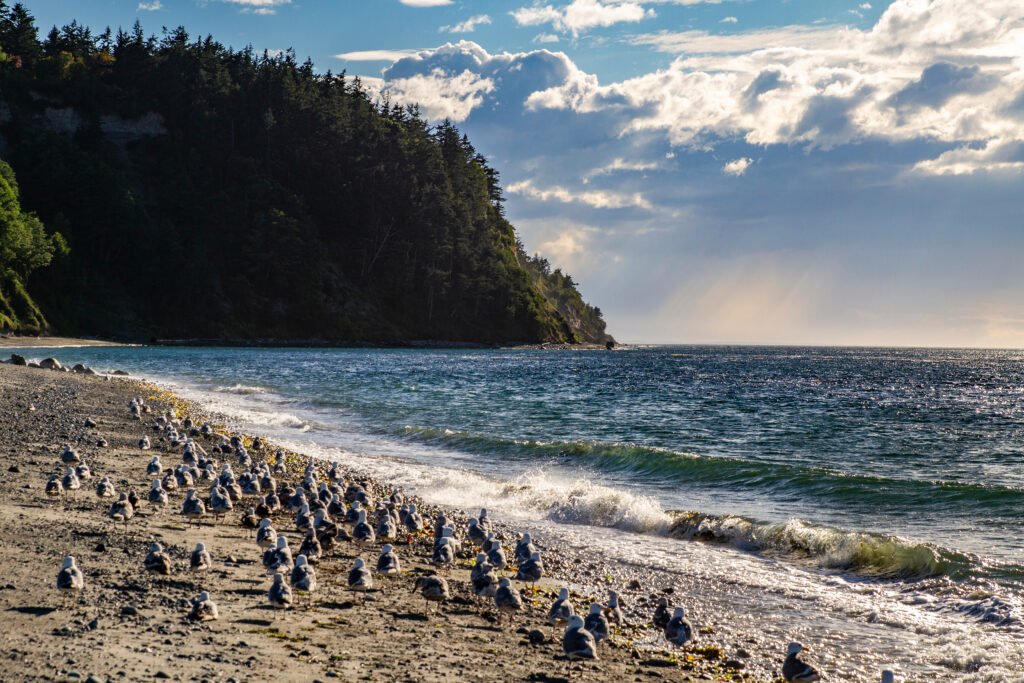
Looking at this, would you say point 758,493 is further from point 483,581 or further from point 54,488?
point 54,488

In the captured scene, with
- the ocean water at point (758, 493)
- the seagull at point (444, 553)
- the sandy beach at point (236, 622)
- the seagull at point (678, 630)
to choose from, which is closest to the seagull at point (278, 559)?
the sandy beach at point (236, 622)

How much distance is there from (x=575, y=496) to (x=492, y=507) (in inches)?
83.2

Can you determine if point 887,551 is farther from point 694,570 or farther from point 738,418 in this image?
point 738,418

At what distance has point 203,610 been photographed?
8.00 meters

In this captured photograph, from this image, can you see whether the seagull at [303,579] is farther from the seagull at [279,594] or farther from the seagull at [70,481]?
the seagull at [70,481]

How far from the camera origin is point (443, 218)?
513ft

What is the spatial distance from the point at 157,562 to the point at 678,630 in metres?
6.94

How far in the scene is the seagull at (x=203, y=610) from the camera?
314 inches

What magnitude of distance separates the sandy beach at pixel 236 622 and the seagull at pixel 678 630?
0.72 ft

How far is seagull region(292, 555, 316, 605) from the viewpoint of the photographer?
30.8 ft

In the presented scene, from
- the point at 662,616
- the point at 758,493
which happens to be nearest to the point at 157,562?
the point at 662,616

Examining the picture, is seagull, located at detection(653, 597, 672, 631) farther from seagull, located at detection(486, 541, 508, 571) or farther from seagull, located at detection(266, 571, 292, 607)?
seagull, located at detection(266, 571, 292, 607)

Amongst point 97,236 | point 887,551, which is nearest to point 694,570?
point 887,551

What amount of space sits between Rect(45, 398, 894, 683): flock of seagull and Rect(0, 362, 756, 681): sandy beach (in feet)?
0.59
